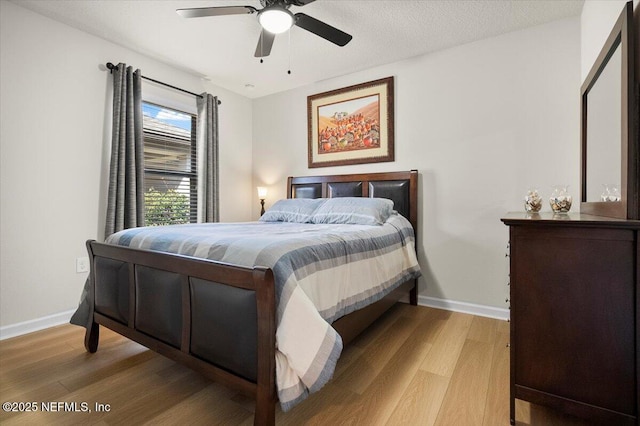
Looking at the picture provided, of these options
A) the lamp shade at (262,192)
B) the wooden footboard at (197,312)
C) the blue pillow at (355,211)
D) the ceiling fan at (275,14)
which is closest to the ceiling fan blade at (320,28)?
the ceiling fan at (275,14)

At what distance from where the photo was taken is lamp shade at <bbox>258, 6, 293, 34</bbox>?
186 cm

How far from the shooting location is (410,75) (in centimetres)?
312

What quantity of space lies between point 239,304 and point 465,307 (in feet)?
7.73

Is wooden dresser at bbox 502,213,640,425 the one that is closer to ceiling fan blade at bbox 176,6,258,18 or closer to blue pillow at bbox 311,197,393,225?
blue pillow at bbox 311,197,393,225

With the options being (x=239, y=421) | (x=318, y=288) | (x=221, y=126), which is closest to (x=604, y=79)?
(x=318, y=288)

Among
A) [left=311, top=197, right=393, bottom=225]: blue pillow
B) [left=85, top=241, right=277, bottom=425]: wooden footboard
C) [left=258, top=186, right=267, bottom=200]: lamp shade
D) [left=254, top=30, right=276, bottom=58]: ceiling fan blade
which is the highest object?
[left=254, top=30, right=276, bottom=58]: ceiling fan blade

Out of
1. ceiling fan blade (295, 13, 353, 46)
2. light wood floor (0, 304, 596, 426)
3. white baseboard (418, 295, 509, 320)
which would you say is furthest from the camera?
white baseboard (418, 295, 509, 320)

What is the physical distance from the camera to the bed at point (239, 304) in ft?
4.01

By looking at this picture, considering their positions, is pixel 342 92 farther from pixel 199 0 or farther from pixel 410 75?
pixel 199 0

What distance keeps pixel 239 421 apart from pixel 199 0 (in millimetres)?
2715

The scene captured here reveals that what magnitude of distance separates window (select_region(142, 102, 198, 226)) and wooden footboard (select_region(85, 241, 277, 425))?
4.39ft

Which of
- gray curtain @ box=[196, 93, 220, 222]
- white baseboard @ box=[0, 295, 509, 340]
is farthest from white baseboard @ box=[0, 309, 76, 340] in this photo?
gray curtain @ box=[196, 93, 220, 222]

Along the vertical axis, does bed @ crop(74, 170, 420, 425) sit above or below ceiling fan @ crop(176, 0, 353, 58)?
below

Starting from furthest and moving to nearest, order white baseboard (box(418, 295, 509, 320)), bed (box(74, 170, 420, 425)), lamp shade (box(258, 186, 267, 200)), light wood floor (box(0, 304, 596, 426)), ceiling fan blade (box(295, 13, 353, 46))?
lamp shade (box(258, 186, 267, 200))
white baseboard (box(418, 295, 509, 320))
ceiling fan blade (box(295, 13, 353, 46))
light wood floor (box(0, 304, 596, 426))
bed (box(74, 170, 420, 425))
